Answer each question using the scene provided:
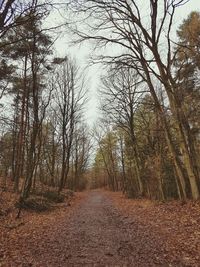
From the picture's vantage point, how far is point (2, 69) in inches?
643

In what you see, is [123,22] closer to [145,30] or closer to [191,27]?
[145,30]

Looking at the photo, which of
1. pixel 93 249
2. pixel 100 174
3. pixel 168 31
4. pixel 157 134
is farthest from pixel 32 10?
pixel 100 174

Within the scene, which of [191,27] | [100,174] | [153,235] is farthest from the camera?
[100,174]

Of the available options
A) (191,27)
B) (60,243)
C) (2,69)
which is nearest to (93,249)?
(60,243)

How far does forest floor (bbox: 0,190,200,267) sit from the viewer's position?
19.9 ft

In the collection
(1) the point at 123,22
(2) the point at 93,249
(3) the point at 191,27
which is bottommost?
(2) the point at 93,249

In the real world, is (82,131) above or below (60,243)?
above

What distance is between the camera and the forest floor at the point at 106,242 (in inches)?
239

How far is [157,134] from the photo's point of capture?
1852cm

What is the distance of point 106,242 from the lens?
7.57 m

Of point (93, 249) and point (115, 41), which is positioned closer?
point (93, 249)

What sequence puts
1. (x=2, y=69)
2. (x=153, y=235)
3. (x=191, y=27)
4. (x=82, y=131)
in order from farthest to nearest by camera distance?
1. (x=82, y=131)
2. (x=191, y=27)
3. (x=2, y=69)
4. (x=153, y=235)

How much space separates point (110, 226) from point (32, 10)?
7.53m

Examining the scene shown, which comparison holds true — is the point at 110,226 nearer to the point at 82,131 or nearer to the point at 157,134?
the point at 157,134
